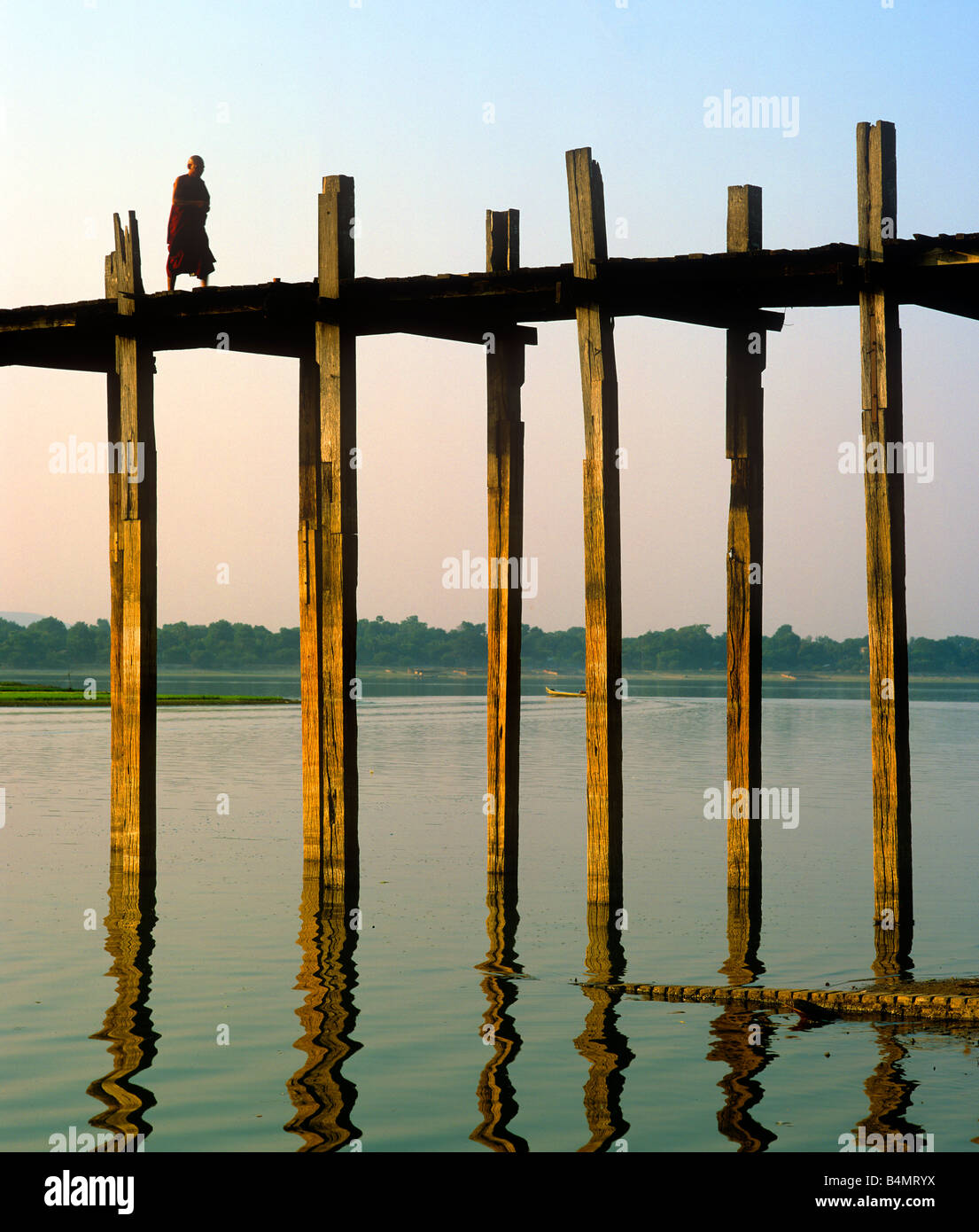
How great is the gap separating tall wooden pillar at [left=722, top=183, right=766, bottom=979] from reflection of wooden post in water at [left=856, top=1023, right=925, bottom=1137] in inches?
120

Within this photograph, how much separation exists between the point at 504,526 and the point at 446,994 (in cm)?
439

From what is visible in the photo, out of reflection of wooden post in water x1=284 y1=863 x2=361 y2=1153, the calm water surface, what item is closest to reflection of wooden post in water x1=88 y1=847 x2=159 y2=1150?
the calm water surface

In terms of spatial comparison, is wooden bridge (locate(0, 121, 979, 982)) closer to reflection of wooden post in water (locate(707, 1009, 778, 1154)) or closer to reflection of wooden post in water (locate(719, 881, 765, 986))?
reflection of wooden post in water (locate(719, 881, 765, 986))

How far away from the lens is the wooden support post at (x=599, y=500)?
1274cm

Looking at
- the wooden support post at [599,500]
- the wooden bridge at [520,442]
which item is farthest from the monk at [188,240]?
the wooden support post at [599,500]

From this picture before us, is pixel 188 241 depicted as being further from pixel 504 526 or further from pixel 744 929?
pixel 744 929

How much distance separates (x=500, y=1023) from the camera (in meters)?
11.0

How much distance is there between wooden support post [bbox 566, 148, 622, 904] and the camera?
502 inches

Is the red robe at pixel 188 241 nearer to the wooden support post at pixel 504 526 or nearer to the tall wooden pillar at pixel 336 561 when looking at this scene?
the tall wooden pillar at pixel 336 561

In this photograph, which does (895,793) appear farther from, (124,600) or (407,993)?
(124,600)

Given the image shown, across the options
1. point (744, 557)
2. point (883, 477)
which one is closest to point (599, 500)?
point (744, 557)

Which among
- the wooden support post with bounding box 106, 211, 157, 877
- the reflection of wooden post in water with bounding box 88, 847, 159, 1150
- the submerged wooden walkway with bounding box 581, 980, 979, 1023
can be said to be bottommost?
the reflection of wooden post in water with bounding box 88, 847, 159, 1150

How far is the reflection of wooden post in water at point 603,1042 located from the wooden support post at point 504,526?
153 centimetres

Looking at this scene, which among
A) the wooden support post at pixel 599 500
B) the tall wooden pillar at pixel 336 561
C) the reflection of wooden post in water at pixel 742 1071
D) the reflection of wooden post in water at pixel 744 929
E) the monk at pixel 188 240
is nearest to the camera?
the reflection of wooden post in water at pixel 742 1071
